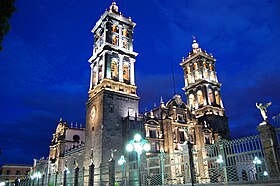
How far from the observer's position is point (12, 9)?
9.29 m

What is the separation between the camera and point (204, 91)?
4494 cm

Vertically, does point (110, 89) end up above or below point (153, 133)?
A: above

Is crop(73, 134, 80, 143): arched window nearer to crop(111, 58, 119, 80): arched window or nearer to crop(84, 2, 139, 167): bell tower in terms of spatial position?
crop(84, 2, 139, 167): bell tower

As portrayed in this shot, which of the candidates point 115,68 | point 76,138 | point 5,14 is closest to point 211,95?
point 115,68

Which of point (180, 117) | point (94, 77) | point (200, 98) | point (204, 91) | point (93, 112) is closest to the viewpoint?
point (93, 112)

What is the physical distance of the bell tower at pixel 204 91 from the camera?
139 feet

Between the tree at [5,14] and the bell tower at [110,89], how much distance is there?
2002 centimetres

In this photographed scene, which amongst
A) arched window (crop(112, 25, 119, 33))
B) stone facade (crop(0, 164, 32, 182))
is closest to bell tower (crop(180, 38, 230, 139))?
arched window (crop(112, 25, 119, 33))

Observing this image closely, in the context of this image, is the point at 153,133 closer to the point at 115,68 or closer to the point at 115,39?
the point at 115,68

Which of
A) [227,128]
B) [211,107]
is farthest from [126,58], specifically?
[227,128]

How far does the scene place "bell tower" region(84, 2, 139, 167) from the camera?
29.1 metres

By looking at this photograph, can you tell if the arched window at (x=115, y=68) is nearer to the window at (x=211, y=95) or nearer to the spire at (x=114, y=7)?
the spire at (x=114, y=7)

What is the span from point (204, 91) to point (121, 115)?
2054 centimetres

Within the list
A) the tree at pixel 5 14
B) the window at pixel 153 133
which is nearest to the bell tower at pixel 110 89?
the window at pixel 153 133
